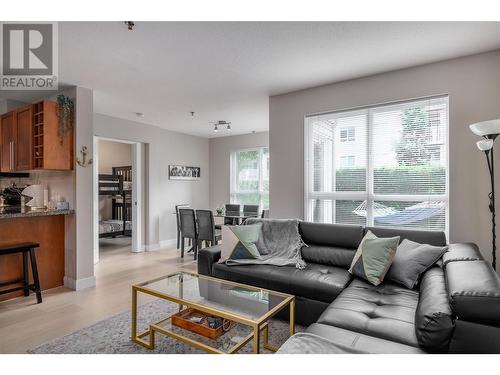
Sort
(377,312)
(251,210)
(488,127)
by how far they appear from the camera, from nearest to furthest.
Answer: (377,312) < (488,127) < (251,210)

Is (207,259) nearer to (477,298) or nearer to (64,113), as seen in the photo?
(477,298)

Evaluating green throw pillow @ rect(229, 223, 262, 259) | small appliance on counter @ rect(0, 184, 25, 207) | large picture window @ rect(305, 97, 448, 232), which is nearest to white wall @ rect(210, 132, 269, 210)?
large picture window @ rect(305, 97, 448, 232)

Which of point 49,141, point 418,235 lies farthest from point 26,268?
point 418,235

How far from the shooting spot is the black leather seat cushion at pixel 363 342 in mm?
1389

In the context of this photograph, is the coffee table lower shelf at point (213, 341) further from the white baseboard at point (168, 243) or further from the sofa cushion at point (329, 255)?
the white baseboard at point (168, 243)

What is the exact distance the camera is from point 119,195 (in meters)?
7.17

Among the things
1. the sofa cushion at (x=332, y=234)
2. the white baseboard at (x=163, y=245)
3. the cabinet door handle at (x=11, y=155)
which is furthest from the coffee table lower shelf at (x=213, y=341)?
the white baseboard at (x=163, y=245)

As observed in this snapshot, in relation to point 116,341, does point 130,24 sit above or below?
above

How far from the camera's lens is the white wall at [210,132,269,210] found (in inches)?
264

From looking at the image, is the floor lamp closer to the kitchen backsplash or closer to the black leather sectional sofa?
the black leather sectional sofa

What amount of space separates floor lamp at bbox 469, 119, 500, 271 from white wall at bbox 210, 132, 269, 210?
4.66 meters

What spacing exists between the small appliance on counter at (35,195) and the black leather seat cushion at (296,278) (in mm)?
2615

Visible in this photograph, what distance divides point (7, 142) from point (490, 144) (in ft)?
18.3

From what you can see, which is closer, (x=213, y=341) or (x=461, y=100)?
(x=213, y=341)
